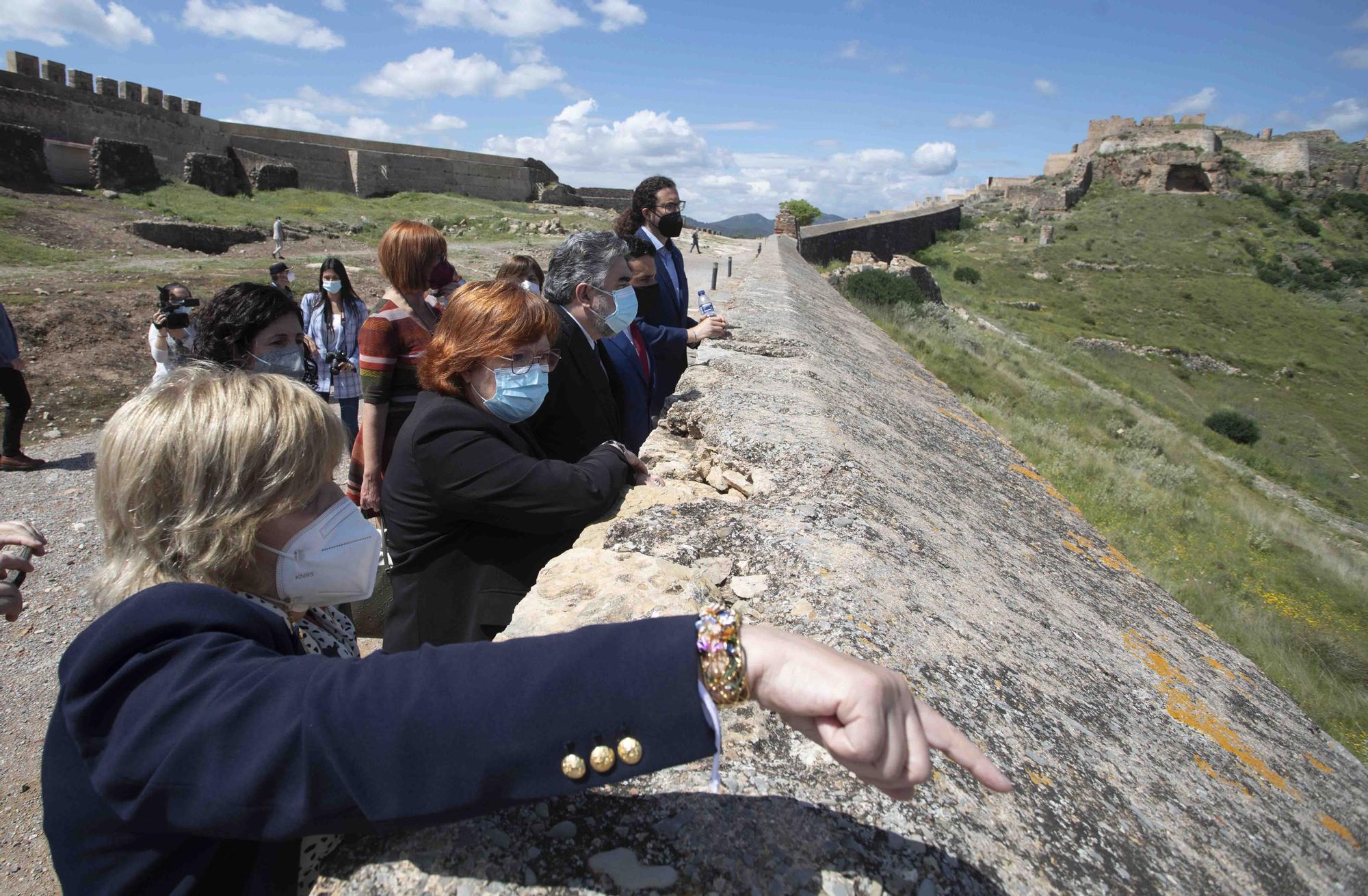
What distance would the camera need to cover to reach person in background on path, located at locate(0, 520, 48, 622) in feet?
4.99

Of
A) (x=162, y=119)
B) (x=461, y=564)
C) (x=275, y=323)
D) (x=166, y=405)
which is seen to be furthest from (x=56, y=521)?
(x=162, y=119)

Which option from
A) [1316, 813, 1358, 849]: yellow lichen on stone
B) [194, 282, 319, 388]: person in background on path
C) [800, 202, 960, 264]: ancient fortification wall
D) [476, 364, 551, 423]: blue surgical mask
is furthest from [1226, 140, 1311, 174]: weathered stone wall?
[476, 364, 551, 423]: blue surgical mask

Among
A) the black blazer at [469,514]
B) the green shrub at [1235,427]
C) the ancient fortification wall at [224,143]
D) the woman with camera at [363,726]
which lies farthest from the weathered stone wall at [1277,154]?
the woman with camera at [363,726]

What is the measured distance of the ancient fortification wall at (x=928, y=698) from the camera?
1.09 m

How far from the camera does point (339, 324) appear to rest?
18.0 feet

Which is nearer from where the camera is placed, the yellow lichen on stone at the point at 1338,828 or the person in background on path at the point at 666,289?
the yellow lichen on stone at the point at 1338,828

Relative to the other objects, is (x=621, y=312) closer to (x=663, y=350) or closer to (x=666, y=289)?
(x=663, y=350)

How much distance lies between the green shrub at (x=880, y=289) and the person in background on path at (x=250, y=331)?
491 inches

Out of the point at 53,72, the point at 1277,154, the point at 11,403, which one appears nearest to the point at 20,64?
the point at 53,72

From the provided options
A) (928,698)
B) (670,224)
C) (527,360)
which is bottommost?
(928,698)

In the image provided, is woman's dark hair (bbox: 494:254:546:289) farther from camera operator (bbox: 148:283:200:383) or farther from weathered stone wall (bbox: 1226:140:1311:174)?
weathered stone wall (bbox: 1226:140:1311:174)

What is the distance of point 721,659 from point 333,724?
0.44 meters

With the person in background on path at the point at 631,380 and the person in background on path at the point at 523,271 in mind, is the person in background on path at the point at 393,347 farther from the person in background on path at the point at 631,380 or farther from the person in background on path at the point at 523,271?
the person in background on path at the point at 631,380

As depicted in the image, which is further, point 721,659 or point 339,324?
point 339,324
